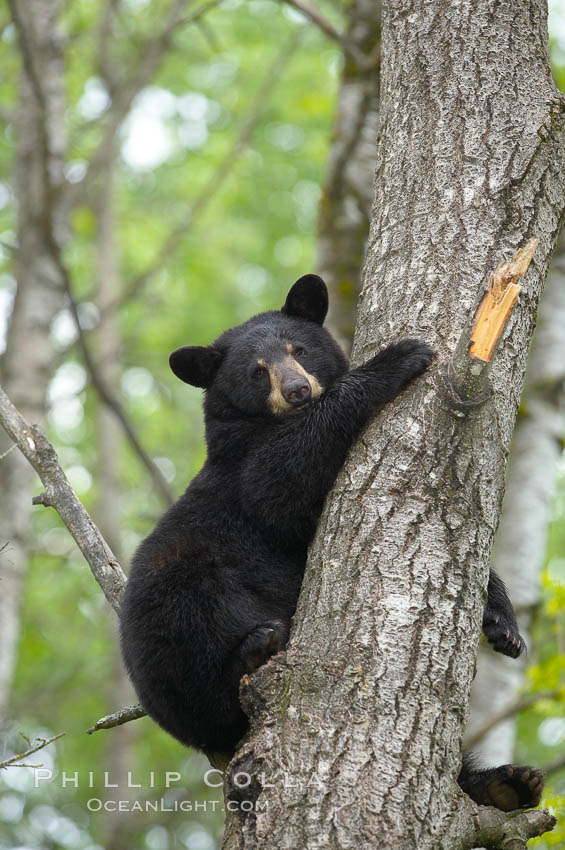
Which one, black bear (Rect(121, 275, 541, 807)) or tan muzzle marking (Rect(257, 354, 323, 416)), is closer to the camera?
black bear (Rect(121, 275, 541, 807))

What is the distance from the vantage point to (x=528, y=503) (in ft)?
26.0

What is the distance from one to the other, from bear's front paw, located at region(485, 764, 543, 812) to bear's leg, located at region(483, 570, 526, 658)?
27.5 inches

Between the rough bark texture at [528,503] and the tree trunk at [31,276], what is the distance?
4.64 m

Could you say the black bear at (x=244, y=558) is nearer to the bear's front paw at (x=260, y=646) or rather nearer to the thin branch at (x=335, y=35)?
the bear's front paw at (x=260, y=646)

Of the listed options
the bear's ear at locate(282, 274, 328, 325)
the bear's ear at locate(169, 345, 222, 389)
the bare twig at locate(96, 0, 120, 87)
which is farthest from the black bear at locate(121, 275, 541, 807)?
the bare twig at locate(96, 0, 120, 87)

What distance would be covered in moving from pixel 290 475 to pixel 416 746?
1.63 metres

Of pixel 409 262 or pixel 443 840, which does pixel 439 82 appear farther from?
pixel 443 840

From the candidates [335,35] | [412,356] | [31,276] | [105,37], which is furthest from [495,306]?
[105,37]

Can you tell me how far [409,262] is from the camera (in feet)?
12.1

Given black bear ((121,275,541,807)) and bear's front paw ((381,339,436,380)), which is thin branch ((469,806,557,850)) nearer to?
black bear ((121,275,541,807))

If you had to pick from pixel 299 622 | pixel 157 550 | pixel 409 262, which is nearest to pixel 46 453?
pixel 157 550

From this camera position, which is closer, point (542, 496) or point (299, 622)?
point (299, 622)

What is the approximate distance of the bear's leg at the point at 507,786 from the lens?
12.6 ft

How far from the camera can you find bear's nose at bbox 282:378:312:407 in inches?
189
